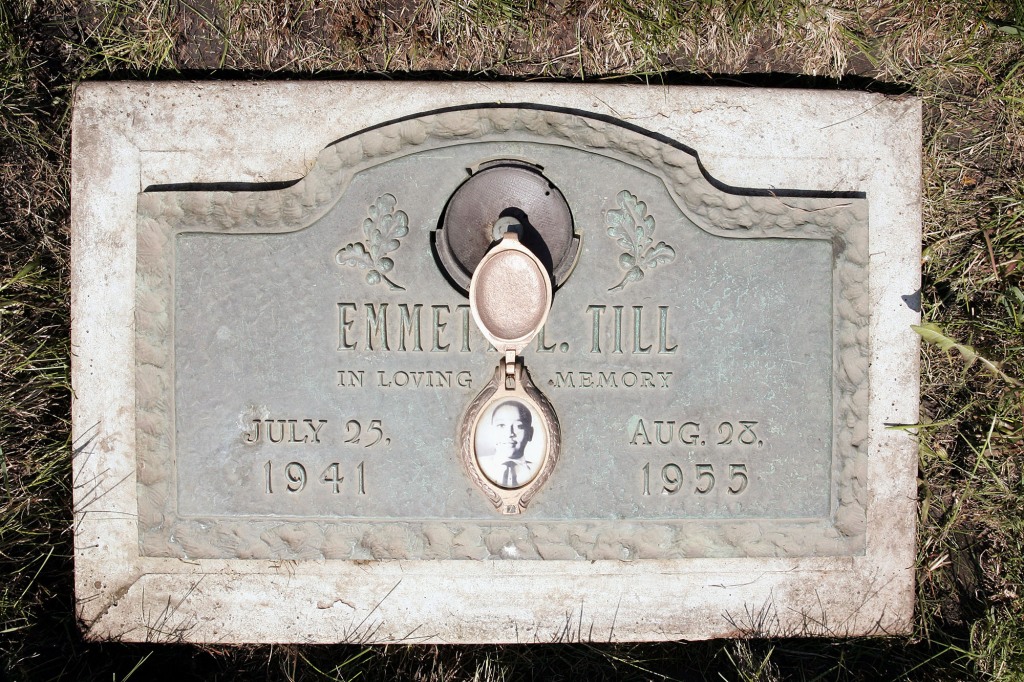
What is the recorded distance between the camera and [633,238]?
2.55 m

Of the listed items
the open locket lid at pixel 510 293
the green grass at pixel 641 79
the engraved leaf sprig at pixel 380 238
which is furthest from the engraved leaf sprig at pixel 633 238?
the engraved leaf sprig at pixel 380 238

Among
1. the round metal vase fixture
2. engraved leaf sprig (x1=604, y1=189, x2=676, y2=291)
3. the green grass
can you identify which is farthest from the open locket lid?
the green grass

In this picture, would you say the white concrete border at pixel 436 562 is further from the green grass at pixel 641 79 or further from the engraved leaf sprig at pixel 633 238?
the engraved leaf sprig at pixel 633 238

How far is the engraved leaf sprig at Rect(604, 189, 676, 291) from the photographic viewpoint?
8.34 ft

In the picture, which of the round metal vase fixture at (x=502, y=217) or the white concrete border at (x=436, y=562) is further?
the white concrete border at (x=436, y=562)

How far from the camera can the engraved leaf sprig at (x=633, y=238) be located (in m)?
2.54

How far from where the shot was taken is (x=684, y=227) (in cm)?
256

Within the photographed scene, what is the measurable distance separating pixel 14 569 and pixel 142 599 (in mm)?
553

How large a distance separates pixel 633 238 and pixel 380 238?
92cm

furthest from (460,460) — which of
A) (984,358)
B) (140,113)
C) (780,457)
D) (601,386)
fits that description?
(984,358)

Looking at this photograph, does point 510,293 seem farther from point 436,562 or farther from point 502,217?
point 436,562

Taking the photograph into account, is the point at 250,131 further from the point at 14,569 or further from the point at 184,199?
the point at 14,569

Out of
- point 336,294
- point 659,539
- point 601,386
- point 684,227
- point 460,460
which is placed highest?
point 684,227

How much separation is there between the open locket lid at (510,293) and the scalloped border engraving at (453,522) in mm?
491
